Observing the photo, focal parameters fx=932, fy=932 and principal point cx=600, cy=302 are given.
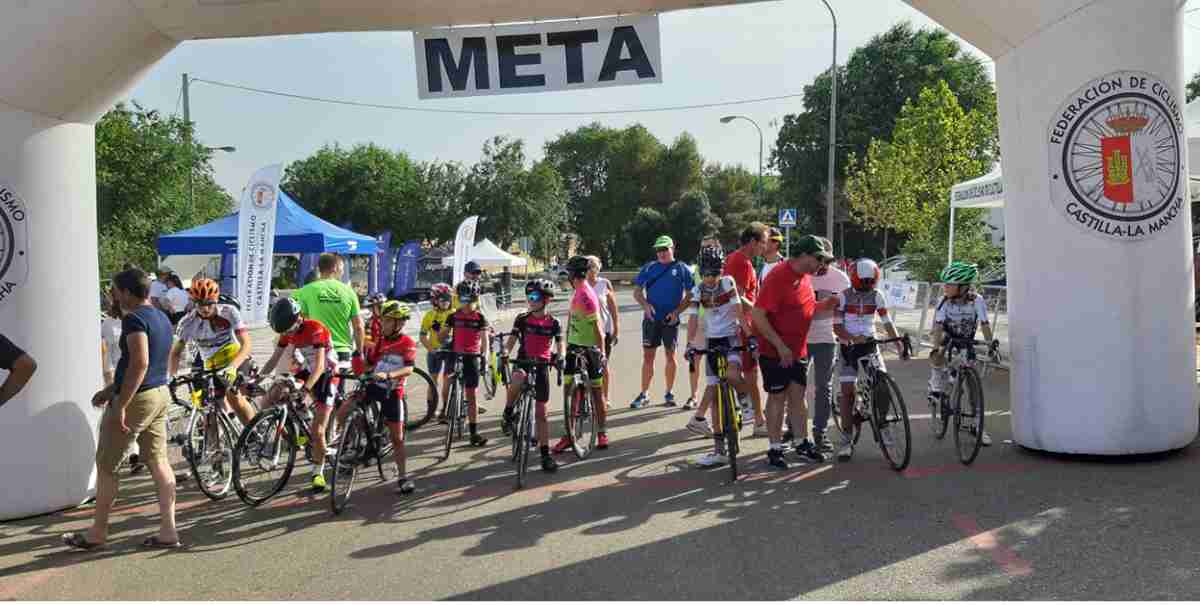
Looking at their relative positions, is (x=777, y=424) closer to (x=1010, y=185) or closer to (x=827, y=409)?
(x=827, y=409)

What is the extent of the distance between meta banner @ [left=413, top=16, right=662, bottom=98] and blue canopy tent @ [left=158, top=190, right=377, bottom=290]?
53.7ft

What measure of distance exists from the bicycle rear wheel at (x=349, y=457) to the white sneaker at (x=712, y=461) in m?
2.45

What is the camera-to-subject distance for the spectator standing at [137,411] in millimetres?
5176

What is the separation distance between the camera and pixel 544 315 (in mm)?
7277

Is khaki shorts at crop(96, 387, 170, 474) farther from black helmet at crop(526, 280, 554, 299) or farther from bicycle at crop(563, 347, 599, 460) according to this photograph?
bicycle at crop(563, 347, 599, 460)

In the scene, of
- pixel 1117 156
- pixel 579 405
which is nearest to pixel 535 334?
pixel 579 405

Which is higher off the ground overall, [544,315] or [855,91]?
[855,91]

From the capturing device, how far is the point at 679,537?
5262mm

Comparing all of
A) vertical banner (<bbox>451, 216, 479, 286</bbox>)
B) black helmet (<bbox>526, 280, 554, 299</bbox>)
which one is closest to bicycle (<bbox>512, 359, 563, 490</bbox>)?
black helmet (<bbox>526, 280, 554, 299</bbox>)

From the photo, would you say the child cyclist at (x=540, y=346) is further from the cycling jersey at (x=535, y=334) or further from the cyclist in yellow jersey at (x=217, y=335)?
the cyclist in yellow jersey at (x=217, y=335)

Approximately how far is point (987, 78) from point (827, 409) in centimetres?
4575

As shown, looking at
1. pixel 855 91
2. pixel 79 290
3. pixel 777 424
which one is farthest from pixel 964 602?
pixel 855 91

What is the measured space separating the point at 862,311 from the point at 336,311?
4072 millimetres

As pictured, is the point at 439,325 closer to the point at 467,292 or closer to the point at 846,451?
the point at 467,292
